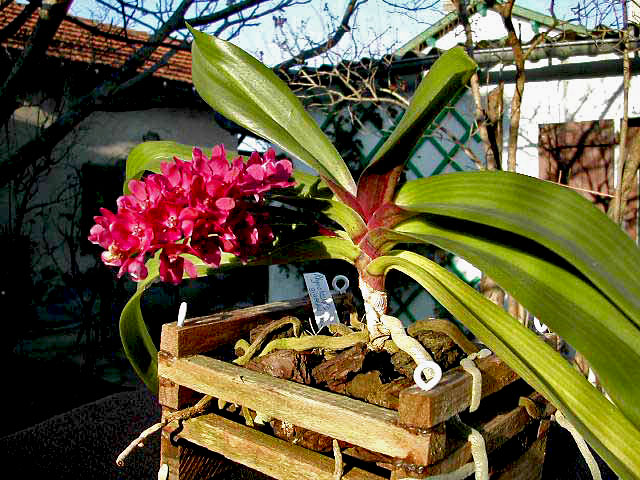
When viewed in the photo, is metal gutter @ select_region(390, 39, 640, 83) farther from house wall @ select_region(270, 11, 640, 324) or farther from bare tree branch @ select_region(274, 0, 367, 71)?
bare tree branch @ select_region(274, 0, 367, 71)

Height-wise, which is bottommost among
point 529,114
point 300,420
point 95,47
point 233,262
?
point 300,420

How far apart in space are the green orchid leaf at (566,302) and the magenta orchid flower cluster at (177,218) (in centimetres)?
17

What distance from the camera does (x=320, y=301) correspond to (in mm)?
791

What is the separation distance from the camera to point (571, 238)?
0.39 meters

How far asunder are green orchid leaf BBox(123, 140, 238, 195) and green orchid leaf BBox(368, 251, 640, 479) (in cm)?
30

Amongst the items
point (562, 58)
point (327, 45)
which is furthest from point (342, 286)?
point (327, 45)

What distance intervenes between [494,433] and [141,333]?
41 centimetres

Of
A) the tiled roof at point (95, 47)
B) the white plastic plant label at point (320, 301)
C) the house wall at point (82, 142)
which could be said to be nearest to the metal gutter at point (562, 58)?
the white plastic plant label at point (320, 301)

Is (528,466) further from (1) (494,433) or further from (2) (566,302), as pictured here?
(2) (566,302)

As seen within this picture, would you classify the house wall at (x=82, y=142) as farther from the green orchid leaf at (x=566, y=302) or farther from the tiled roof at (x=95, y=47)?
the green orchid leaf at (x=566, y=302)

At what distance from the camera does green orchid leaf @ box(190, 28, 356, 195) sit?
24.7 inches

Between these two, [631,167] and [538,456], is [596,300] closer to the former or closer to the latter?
[538,456]

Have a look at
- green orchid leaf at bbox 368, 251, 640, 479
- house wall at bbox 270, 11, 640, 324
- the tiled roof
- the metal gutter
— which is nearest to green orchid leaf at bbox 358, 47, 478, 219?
green orchid leaf at bbox 368, 251, 640, 479

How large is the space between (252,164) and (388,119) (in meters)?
2.81
